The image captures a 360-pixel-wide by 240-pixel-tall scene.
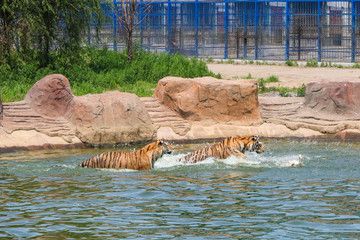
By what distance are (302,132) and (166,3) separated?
52.7ft

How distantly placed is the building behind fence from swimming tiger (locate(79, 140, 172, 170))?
15.0m

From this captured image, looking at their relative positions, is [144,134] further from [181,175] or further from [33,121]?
[181,175]

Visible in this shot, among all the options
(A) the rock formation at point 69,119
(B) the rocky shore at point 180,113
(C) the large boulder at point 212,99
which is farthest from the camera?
(C) the large boulder at point 212,99

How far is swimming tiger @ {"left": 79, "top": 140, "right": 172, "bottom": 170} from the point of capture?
10.2 m

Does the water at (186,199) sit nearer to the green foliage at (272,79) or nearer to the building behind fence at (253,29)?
the green foliage at (272,79)

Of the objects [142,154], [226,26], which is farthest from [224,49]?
[142,154]

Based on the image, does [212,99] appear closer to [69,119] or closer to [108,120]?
[108,120]

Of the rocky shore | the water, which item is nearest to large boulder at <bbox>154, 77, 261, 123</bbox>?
the rocky shore

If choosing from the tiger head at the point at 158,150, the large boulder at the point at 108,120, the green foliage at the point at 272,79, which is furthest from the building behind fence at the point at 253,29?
the tiger head at the point at 158,150

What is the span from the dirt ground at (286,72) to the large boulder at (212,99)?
16.2ft

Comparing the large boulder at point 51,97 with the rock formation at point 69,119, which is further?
the large boulder at point 51,97

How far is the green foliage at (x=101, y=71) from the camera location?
17500 mm

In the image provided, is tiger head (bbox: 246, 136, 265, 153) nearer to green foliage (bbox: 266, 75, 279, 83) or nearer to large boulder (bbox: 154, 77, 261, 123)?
large boulder (bbox: 154, 77, 261, 123)

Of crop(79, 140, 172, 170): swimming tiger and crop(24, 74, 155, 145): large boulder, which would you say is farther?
crop(24, 74, 155, 145): large boulder
